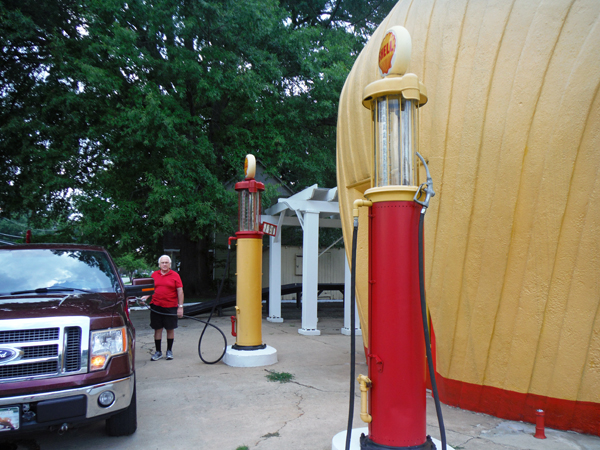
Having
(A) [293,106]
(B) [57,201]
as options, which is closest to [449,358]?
(A) [293,106]

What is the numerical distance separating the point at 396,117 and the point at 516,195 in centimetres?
187

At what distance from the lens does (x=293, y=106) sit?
42.9ft

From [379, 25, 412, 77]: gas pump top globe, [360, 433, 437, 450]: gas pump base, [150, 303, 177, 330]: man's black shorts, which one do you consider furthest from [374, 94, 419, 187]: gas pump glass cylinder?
[150, 303, 177, 330]: man's black shorts

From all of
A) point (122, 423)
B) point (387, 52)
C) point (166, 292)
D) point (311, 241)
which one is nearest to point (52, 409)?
point (122, 423)

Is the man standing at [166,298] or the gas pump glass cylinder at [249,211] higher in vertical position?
the gas pump glass cylinder at [249,211]

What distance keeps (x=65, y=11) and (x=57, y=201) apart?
5665 millimetres

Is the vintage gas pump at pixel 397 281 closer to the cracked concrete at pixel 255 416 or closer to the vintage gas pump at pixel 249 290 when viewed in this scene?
the cracked concrete at pixel 255 416

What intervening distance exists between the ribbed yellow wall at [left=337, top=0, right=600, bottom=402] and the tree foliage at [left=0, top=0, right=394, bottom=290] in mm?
7623

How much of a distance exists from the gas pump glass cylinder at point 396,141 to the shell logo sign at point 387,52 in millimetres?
192

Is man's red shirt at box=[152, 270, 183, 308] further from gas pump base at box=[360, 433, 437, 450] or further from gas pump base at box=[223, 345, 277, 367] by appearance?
gas pump base at box=[360, 433, 437, 450]

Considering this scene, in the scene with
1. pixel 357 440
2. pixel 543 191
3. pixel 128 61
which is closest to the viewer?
pixel 357 440

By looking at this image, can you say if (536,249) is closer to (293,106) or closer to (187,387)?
(187,387)

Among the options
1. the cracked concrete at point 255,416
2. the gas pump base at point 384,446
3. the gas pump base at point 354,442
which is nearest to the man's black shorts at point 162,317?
the cracked concrete at point 255,416

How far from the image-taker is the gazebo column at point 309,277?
9.68 metres
